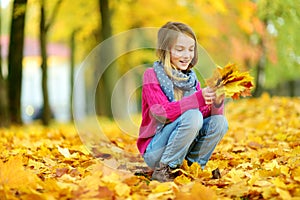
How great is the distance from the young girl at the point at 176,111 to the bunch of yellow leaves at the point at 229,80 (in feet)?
0.16

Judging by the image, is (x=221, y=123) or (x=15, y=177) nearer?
(x=15, y=177)

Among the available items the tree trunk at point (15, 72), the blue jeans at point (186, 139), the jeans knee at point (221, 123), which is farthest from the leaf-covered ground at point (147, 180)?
the tree trunk at point (15, 72)

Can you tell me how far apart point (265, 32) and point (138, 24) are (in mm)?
3864

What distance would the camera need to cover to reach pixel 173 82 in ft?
11.2

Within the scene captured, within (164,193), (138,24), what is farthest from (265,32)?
(164,193)

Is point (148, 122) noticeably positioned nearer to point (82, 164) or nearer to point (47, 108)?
point (82, 164)

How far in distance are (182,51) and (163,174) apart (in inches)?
31.4

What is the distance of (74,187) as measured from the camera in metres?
2.64

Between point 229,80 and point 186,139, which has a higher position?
point 229,80

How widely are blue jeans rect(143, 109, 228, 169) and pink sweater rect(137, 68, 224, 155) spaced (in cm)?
4

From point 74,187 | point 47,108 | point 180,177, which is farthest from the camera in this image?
point 47,108

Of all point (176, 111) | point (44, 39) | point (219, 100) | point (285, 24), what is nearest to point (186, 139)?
point (176, 111)

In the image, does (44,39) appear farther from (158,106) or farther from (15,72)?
(158,106)

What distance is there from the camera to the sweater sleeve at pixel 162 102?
320 centimetres
